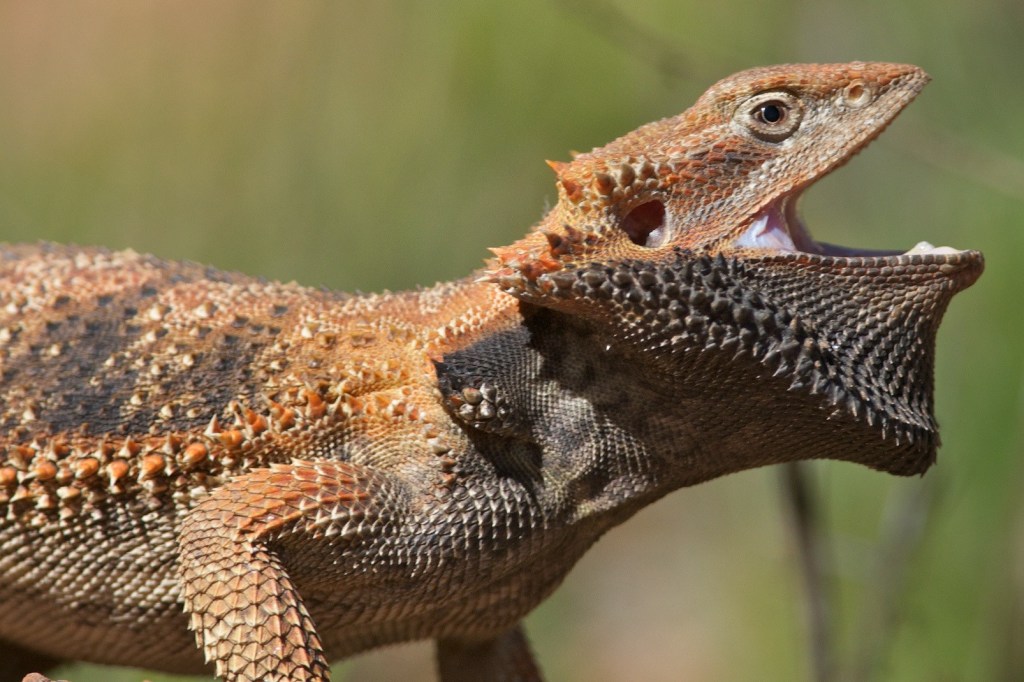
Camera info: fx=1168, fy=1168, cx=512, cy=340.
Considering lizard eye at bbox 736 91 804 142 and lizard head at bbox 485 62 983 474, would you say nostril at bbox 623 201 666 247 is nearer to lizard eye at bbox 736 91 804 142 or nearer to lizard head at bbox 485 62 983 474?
lizard head at bbox 485 62 983 474

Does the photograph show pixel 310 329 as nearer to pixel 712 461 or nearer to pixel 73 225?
pixel 712 461

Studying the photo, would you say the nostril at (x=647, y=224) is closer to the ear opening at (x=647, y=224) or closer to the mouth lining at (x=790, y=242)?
the ear opening at (x=647, y=224)

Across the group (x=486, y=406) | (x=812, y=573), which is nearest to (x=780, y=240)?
(x=486, y=406)

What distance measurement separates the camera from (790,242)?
2.50 meters

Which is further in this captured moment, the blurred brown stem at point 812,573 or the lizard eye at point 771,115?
the blurred brown stem at point 812,573

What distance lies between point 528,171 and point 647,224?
3612mm

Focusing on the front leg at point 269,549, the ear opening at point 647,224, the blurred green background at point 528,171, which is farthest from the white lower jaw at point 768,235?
the blurred green background at point 528,171

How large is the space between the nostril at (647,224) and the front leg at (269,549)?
2.40ft

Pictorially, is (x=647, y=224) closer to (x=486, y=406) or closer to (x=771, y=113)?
(x=771, y=113)

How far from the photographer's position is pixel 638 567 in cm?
762

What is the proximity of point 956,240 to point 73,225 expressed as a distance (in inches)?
176

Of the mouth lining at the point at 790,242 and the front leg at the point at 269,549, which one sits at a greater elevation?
the mouth lining at the point at 790,242

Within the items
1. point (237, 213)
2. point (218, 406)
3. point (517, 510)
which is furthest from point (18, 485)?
point (237, 213)

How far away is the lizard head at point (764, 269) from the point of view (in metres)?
2.31
